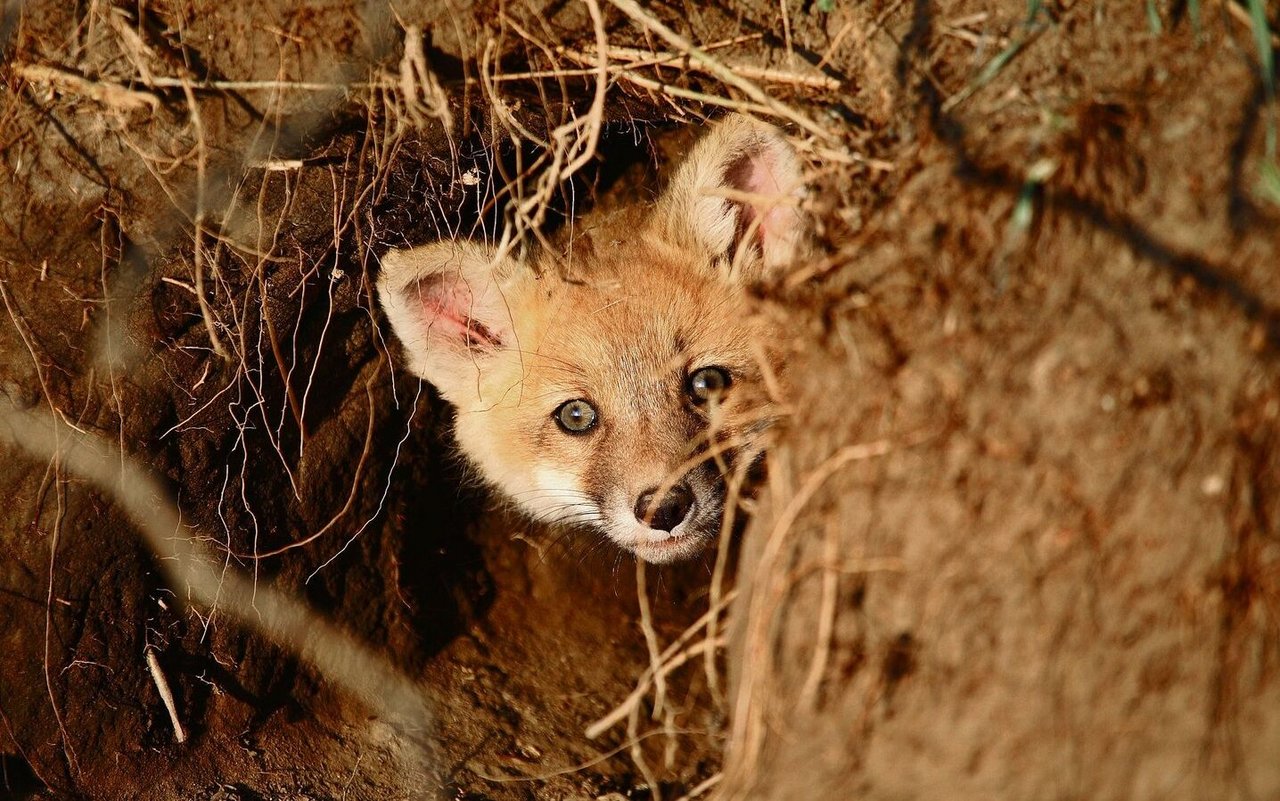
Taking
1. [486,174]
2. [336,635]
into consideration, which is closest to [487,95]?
[486,174]

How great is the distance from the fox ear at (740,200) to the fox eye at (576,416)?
646mm

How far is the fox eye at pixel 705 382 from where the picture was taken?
2.97 metres

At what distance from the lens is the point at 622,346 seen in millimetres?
3025

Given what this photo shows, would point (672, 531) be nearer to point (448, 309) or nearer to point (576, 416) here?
point (576, 416)

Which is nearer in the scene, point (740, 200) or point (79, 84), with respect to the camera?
point (79, 84)

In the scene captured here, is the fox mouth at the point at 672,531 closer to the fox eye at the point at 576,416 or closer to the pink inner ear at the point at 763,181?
the fox eye at the point at 576,416

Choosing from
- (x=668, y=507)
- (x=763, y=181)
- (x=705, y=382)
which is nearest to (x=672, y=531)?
(x=668, y=507)

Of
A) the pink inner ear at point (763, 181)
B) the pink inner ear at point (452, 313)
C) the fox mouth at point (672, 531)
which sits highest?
the pink inner ear at point (763, 181)

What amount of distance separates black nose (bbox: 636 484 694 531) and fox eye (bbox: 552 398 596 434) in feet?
1.39

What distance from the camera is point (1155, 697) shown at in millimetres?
1521

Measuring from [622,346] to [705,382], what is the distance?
29 cm

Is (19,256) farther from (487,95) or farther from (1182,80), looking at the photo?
(1182,80)

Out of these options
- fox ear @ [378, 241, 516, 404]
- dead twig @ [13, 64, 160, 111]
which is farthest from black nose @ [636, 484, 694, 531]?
dead twig @ [13, 64, 160, 111]

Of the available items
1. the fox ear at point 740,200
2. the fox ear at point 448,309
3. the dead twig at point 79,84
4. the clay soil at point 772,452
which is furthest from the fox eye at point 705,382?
the dead twig at point 79,84
